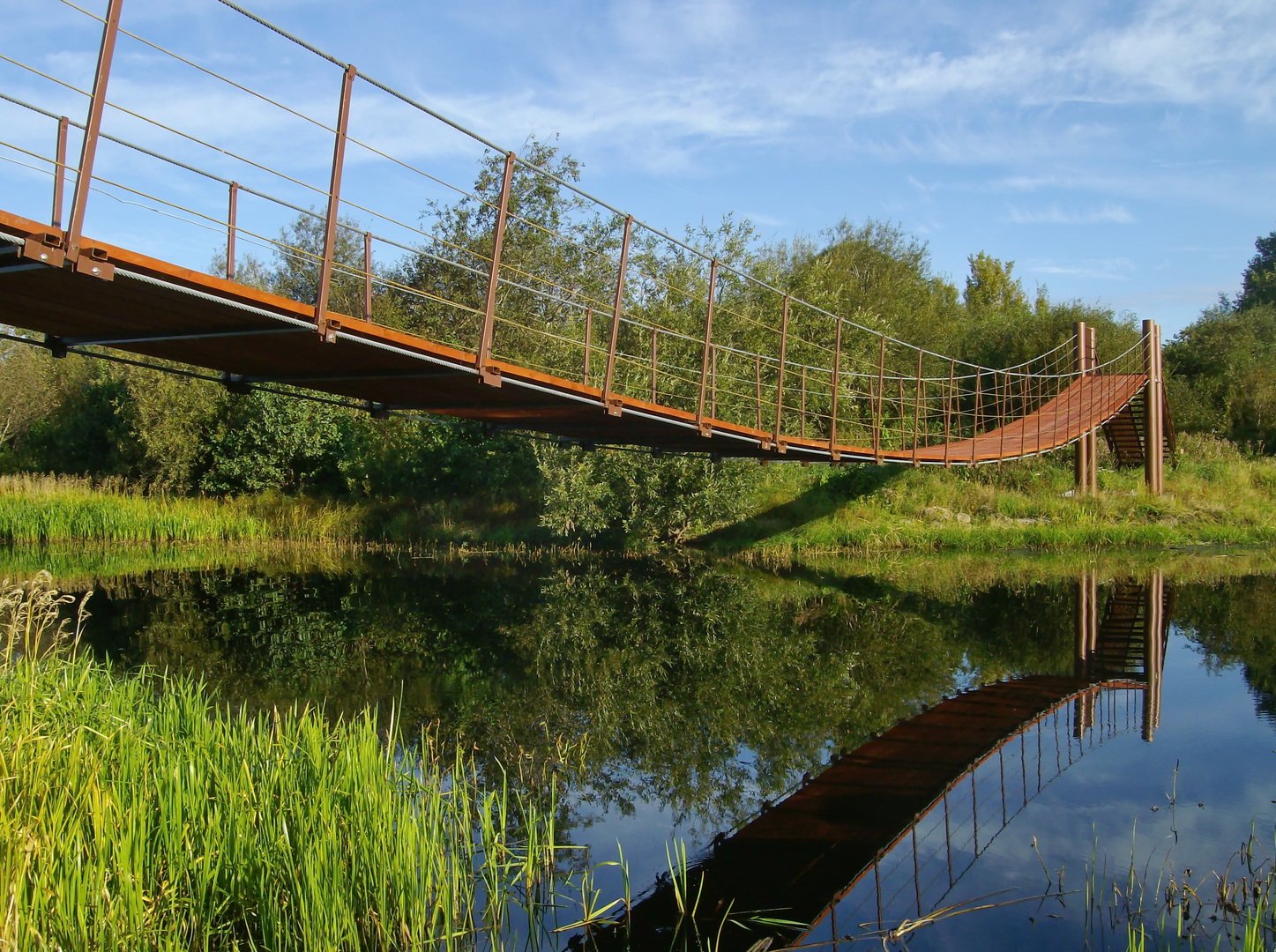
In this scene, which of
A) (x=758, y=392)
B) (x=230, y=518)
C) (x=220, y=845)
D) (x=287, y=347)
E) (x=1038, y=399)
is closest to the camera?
(x=220, y=845)

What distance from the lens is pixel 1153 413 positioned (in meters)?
20.5

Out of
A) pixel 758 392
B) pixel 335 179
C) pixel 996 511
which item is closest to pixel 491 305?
pixel 335 179

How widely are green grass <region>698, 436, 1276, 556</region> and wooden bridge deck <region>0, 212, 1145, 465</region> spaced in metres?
8.88

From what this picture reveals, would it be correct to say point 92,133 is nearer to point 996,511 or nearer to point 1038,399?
point 996,511

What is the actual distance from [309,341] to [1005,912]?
490 cm

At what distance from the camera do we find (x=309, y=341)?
6332mm

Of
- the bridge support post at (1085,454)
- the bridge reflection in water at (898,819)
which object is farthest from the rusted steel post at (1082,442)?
the bridge reflection in water at (898,819)

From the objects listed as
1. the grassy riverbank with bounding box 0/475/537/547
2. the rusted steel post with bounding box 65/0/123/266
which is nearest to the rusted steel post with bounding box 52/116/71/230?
the rusted steel post with bounding box 65/0/123/266

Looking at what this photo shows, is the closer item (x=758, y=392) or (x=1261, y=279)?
(x=758, y=392)

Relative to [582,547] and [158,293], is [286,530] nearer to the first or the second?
[582,547]

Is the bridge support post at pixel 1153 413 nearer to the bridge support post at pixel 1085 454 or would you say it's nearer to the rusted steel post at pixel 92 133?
the bridge support post at pixel 1085 454

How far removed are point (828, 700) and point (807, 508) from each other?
1182cm

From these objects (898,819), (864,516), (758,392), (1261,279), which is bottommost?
(898,819)

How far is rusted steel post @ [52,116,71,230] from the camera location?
5283mm
